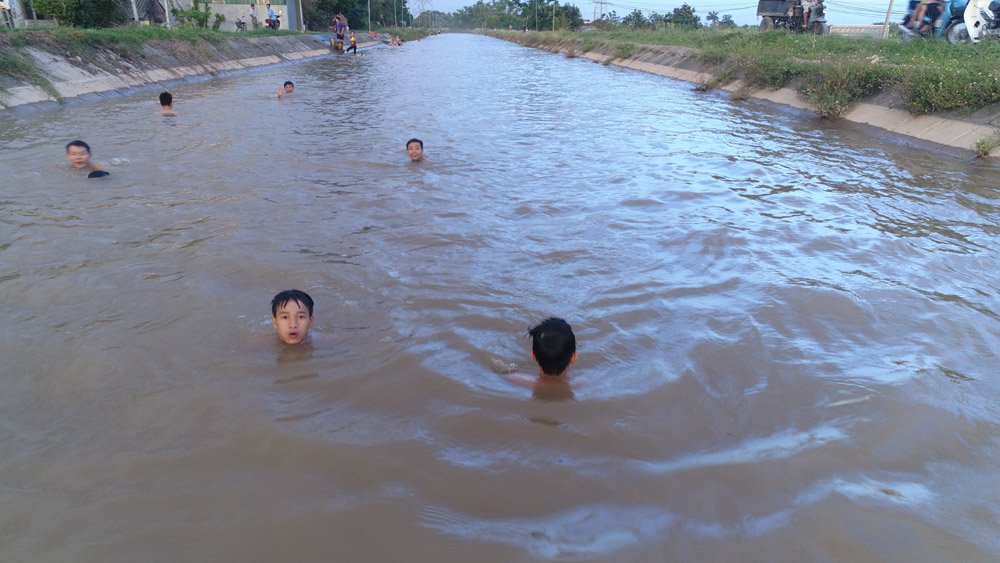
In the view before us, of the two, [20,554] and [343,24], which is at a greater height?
[343,24]

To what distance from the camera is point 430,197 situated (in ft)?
24.7

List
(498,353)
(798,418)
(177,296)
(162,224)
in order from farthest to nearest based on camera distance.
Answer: (162,224), (177,296), (498,353), (798,418)

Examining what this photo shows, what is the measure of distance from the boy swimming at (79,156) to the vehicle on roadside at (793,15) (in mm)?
25231

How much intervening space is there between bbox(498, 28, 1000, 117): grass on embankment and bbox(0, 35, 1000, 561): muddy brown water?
2846mm

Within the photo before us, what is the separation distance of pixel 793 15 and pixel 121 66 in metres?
25.4

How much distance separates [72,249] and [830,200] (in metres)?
8.64

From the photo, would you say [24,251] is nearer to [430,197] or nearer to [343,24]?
Answer: [430,197]

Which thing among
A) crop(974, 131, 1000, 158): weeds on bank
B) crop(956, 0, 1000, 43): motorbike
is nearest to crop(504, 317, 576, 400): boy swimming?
crop(974, 131, 1000, 158): weeds on bank

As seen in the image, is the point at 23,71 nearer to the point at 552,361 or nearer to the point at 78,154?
the point at 78,154

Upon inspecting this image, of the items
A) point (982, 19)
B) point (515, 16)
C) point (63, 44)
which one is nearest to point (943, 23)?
point (982, 19)

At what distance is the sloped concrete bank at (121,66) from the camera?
42.3 ft

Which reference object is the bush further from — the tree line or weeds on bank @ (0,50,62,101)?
the tree line

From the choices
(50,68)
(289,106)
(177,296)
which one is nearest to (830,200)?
(177,296)

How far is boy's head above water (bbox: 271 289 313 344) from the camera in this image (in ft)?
13.1
